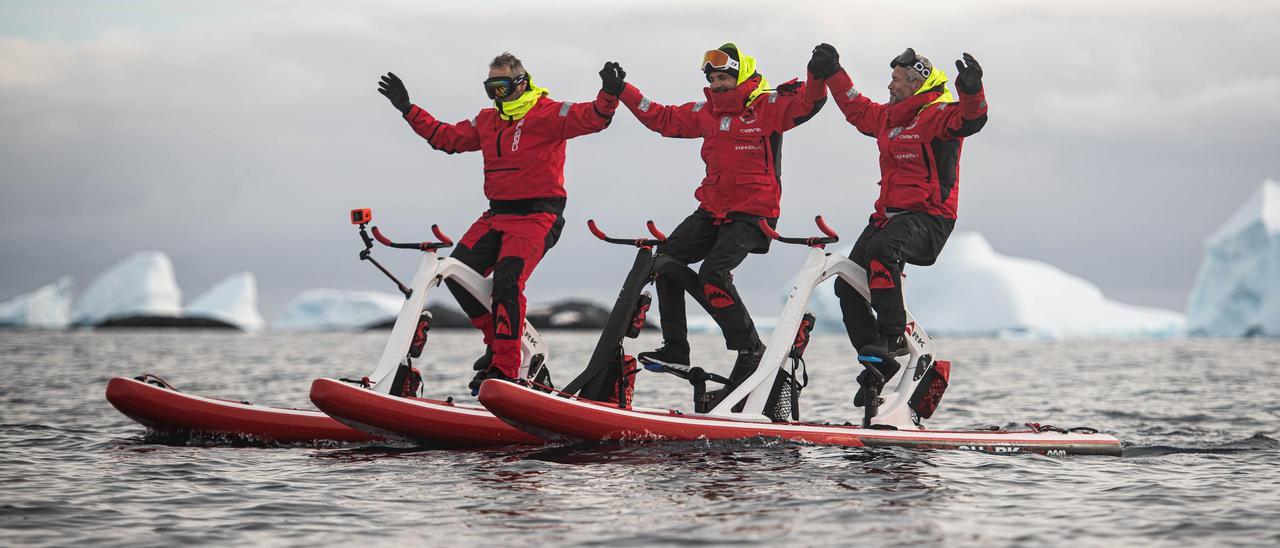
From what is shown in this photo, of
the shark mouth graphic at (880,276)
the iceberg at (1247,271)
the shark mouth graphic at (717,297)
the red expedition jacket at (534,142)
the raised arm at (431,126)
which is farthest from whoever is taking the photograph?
the iceberg at (1247,271)

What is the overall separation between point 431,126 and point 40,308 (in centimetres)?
9018

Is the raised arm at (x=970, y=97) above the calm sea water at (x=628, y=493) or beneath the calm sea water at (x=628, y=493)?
above

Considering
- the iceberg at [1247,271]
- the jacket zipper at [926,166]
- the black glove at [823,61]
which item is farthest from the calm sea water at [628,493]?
the iceberg at [1247,271]

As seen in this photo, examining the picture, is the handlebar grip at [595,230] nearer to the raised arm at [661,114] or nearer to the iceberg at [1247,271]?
the raised arm at [661,114]

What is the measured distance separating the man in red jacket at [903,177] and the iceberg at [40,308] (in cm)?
Answer: 9160

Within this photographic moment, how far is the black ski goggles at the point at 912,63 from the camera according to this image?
372 inches

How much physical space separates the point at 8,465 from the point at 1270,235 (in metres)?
61.6

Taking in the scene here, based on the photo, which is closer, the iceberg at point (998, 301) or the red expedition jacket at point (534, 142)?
the red expedition jacket at point (534, 142)

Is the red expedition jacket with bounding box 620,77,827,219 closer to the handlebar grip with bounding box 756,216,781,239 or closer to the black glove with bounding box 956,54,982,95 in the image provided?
the handlebar grip with bounding box 756,216,781,239

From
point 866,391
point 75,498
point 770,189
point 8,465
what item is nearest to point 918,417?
point 866,391

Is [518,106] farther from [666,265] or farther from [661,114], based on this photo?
[666,265]

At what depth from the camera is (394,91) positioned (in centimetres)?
1067

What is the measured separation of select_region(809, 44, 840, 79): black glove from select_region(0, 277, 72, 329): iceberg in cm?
9168

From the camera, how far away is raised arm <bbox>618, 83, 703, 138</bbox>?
32.3ft
